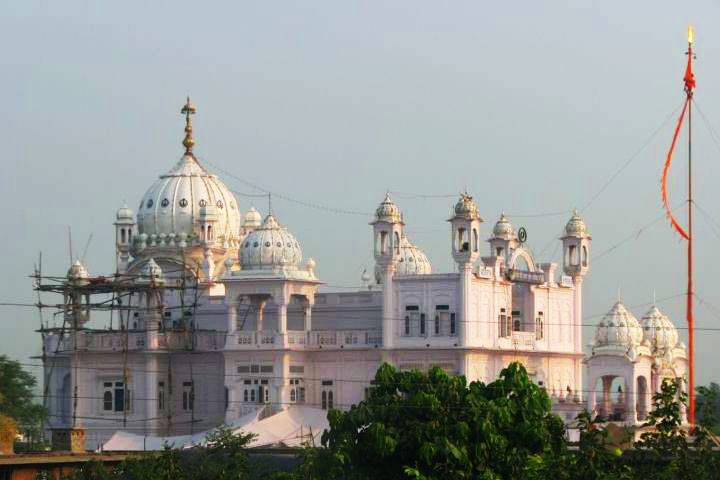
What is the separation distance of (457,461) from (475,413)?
2152 mm

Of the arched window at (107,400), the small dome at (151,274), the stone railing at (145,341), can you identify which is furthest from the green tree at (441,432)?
the arched window at (107,400)

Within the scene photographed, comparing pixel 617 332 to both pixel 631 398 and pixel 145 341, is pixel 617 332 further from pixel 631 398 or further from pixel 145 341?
pixel 145 341

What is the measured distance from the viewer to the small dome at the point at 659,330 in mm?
104037

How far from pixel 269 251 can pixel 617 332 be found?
17.0 metres

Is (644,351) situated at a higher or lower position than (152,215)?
lower

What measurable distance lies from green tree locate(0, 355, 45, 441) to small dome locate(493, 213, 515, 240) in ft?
73.6

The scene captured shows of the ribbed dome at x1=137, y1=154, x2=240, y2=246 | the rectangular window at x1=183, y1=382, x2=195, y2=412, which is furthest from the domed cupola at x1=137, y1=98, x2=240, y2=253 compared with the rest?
the rectangular window at x1=183, y1=382, x2=195, y2=412

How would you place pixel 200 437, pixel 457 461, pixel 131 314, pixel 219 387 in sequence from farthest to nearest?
pixel 131 314 < pixel 219 387 < pixel 200 437 < pixel 457 461

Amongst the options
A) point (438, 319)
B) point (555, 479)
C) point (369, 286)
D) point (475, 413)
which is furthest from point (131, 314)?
point (555, 479)

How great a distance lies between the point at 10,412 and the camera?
317 feet

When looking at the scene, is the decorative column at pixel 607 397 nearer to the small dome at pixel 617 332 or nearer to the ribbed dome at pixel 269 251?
the small dome at pixel 617 332

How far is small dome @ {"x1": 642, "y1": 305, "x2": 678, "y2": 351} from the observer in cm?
10404

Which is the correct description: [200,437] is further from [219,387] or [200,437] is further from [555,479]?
[555,479]

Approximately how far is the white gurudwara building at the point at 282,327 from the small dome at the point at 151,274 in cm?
10
